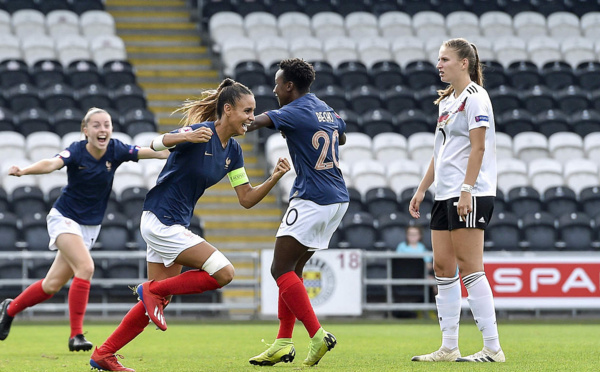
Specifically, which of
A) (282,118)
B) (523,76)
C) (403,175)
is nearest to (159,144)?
(282,118)

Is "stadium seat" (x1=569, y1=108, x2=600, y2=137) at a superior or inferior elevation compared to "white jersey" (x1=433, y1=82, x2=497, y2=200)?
superior

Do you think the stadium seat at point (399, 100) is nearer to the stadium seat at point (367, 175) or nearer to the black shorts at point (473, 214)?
the stadium seat at point (367, 175)

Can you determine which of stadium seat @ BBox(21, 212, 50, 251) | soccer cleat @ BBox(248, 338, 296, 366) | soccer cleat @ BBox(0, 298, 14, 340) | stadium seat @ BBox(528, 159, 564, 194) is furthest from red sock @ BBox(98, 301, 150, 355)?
stadium seat @ BBox(528, 159, 564, 194)

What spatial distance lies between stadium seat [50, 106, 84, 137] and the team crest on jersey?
18.1ft

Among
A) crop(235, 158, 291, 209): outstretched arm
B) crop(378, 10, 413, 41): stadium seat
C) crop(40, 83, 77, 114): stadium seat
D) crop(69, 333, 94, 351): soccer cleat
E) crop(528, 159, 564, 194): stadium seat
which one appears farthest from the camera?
crop(378, 10, 413, 41): stadium seat

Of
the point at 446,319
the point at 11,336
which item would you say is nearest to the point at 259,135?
the point at 11,336

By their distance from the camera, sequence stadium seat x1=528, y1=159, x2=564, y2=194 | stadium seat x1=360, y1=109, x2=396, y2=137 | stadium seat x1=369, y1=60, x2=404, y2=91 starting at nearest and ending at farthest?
stadium seat x1=528, y1=159, x2=564, y2=194
stadium seat x1=360, y1=109, x2=396, y2=137
stadium seat x1=369, y1=60, x2=404, y2=91

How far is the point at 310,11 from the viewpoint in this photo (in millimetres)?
21172

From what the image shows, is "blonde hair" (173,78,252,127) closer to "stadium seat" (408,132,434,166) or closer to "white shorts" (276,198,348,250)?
"white shorts" (276,198,348,250)

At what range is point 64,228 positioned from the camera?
7840 millimetres

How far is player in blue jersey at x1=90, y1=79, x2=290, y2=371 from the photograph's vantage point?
5.70 meters

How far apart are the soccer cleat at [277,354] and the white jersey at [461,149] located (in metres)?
1.46

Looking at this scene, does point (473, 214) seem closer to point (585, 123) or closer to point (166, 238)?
point (166, 238)

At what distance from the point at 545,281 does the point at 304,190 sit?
7.61 meters
